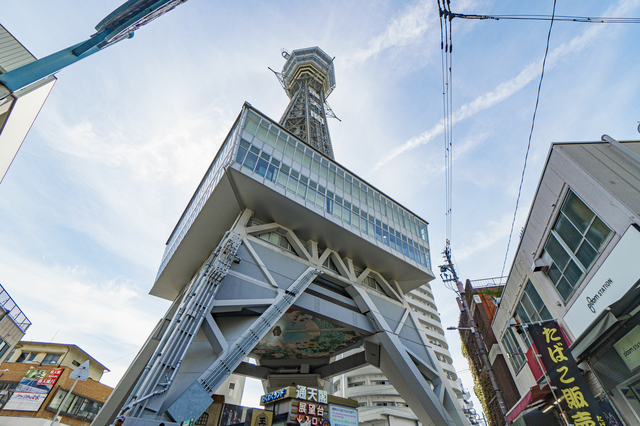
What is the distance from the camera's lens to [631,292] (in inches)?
368

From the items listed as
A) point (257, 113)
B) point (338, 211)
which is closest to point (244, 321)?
point (338, 211)

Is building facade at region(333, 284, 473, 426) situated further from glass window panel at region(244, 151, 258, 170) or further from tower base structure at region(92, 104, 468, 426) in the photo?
glass window panel at region(244, 151, 258, 170)

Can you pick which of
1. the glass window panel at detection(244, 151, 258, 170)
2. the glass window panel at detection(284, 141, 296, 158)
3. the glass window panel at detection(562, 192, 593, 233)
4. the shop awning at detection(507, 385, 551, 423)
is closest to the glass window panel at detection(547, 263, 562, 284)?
the glass window panel at detection(562, 192, 593, 233)

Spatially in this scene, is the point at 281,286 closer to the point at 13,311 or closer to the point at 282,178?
the point at 282,178

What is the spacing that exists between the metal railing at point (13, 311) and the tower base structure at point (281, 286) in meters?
12.6

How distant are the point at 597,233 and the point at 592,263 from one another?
1.23 metres

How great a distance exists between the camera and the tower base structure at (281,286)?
15.9 m

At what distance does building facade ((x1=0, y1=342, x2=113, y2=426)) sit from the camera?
105 ft

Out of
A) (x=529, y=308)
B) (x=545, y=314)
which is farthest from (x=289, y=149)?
(x=545, y=314)

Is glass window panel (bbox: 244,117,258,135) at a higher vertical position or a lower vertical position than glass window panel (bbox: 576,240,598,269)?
higher

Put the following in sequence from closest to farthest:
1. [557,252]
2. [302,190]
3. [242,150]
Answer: [557,252] → [242,150] → [302,190]

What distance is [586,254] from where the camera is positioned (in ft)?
39.2

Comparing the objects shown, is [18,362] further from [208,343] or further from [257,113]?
[257,113]

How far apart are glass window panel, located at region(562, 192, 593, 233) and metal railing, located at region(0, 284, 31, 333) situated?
43154 mm
